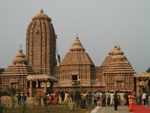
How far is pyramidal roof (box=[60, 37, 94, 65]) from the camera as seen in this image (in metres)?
76.3

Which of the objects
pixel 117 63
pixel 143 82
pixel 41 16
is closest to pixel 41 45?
pixel 41 16

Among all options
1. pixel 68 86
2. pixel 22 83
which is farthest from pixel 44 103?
pixel 22 83

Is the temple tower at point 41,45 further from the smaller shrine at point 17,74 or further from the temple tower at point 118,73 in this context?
the temple tower at point 118,73

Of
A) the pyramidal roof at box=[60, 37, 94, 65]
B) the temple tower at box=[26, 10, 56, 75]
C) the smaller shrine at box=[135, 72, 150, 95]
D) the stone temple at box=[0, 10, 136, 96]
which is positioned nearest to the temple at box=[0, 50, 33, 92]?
the stone temple at box=[0, 10, 136, 96]

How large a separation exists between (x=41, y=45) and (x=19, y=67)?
20.4ft

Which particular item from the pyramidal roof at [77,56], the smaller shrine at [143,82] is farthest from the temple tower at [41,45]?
the smaller shrine at [143,82]

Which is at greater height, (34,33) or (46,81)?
(34,33)

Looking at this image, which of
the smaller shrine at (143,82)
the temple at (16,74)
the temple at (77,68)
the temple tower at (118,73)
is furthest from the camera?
the temple at (77,68)

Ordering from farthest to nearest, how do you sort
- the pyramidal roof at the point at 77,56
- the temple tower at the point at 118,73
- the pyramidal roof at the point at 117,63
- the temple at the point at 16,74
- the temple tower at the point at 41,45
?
the temple tower at the point at 41,45 → the pyramidal roof at the point at 77,56 → the temple at the point at 16,74 → the pyramidal roof at the point at 117,63 → the temple tower at the point at 118,73

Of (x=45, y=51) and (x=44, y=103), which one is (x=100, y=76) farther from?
(x=44, y=103)

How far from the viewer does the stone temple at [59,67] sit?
70.8 metres

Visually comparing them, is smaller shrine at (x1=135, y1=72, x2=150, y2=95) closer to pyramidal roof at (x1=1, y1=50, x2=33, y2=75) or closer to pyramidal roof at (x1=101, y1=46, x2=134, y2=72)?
pyramidal roof at (x1=101, y1=46, x2=134, y2=72)

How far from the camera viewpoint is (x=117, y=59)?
74750mm

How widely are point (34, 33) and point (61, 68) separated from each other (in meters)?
8.90
